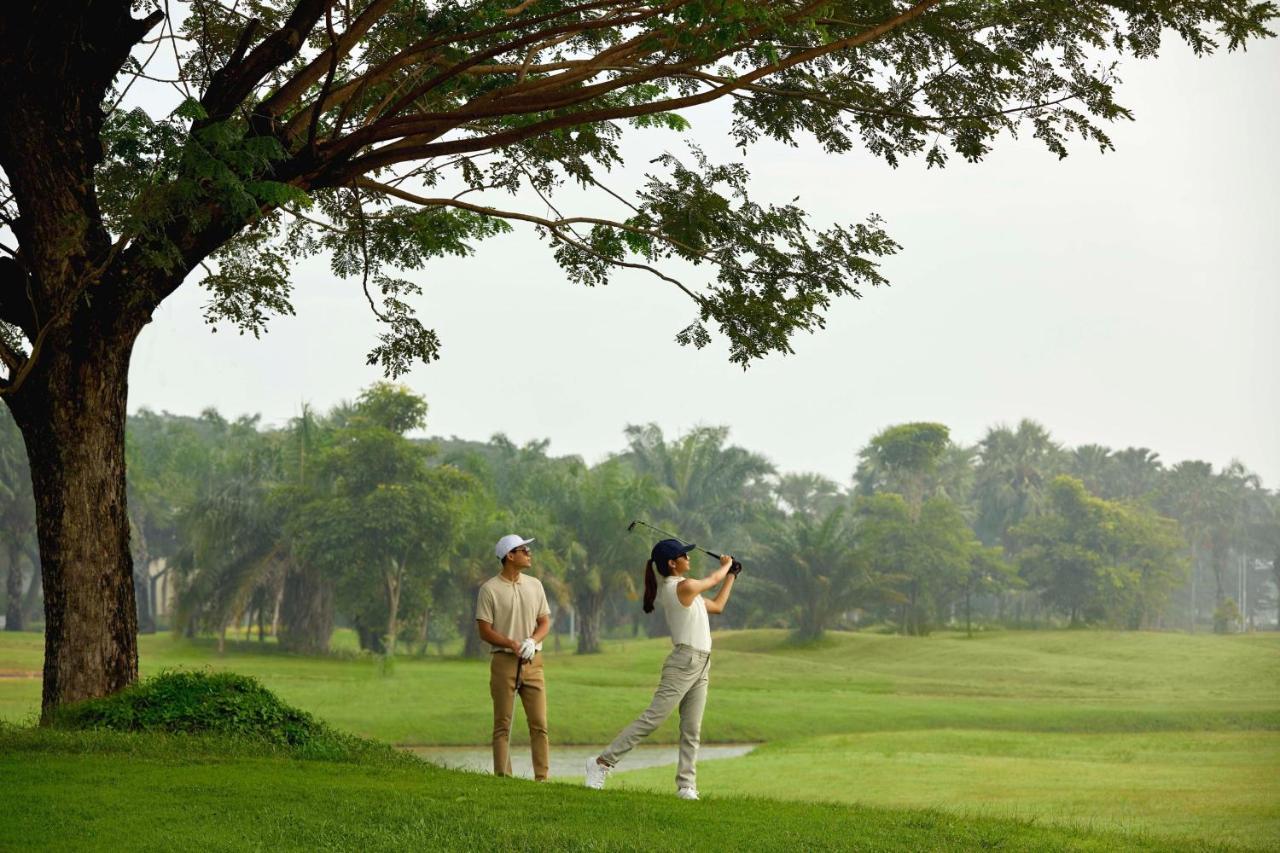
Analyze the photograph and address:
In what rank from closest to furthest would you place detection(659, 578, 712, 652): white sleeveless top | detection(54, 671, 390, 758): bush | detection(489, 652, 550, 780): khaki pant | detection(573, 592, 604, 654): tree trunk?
detection(659, 578, 712, 652): white sleeveless top < detection(489, 652, 550, 780): khaki pant < detection(54, 671, 390, 758): bush < detection(573, 592, 604, 654): tree trunk

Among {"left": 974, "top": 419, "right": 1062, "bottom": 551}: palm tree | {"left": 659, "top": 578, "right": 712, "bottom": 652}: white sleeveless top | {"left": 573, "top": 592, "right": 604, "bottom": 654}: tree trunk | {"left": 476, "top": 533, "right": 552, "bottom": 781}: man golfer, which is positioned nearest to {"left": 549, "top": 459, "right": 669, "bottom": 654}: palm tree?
{"left": 573, "top": 592, "right": 604, "bottom": 654}: tree trunk

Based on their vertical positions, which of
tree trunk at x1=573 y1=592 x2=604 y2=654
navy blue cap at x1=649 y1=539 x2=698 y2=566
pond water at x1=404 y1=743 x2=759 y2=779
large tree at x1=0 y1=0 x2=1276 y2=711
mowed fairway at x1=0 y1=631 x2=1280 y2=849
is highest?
large tree at x1=0 y1=0 x2=1276 y2=711

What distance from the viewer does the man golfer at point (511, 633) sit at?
11094 mm

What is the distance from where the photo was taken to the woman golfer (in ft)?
34.7

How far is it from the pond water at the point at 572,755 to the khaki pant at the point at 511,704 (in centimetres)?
1137

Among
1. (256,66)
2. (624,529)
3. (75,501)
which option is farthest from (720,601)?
(624,529)

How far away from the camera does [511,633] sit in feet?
36.5

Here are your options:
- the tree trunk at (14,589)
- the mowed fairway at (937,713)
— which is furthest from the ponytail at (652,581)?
the tree trunk at (14,589)

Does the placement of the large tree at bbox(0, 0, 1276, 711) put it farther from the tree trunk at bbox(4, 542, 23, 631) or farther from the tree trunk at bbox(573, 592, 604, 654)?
the tree trunk at bbox(4, 542, 23, 631)

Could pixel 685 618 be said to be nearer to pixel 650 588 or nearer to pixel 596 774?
pixel 650 588

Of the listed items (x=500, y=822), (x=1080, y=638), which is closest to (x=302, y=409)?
(x=1080, y=638)

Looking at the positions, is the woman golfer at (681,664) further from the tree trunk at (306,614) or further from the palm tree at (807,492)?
the palm tree at (807,492)

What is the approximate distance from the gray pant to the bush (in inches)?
118

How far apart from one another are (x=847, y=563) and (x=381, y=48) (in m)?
50.3
